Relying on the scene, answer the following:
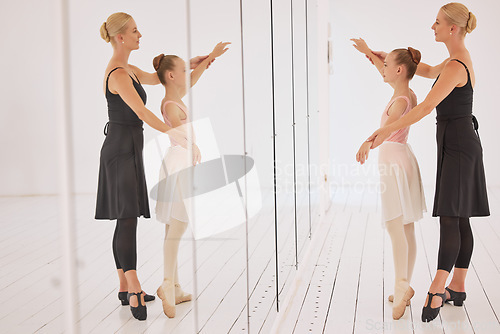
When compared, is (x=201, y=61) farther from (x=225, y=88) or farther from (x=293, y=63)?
(x=293, y=63)

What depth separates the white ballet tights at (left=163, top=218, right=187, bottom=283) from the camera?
146cm

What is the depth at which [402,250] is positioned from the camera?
338 cm

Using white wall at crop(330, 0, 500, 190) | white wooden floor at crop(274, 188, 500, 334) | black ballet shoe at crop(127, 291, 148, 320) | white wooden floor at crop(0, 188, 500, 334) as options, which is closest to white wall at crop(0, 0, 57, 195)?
white wooden floor at crop(0, 188, 500, 334)

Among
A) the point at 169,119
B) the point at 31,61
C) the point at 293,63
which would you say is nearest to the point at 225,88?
the point at 169,119

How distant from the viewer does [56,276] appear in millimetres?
1068

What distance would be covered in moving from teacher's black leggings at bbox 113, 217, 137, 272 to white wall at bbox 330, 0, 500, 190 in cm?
515

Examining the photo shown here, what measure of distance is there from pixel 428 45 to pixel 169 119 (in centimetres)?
262

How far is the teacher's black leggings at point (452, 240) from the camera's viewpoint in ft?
10.6

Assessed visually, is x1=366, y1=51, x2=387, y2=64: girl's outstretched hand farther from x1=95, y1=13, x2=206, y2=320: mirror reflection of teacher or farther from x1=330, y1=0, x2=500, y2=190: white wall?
x1=330, y1=0, x2=500, y2=190: white wall

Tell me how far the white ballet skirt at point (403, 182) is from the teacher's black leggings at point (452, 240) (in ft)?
0.47

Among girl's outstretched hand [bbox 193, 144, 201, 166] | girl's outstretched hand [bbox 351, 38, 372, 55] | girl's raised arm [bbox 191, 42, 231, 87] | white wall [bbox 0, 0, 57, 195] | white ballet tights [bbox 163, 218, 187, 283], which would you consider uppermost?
girl's outstretched hand [bbox 351, 38, 372, 55]

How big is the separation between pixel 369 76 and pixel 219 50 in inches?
219

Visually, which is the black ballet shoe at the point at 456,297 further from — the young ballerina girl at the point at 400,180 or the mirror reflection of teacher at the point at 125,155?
the mirror reflection of teacher at the point at 125,155

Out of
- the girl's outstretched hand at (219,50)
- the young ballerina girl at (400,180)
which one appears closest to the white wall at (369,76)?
the young ballerina girl at (400,180)
